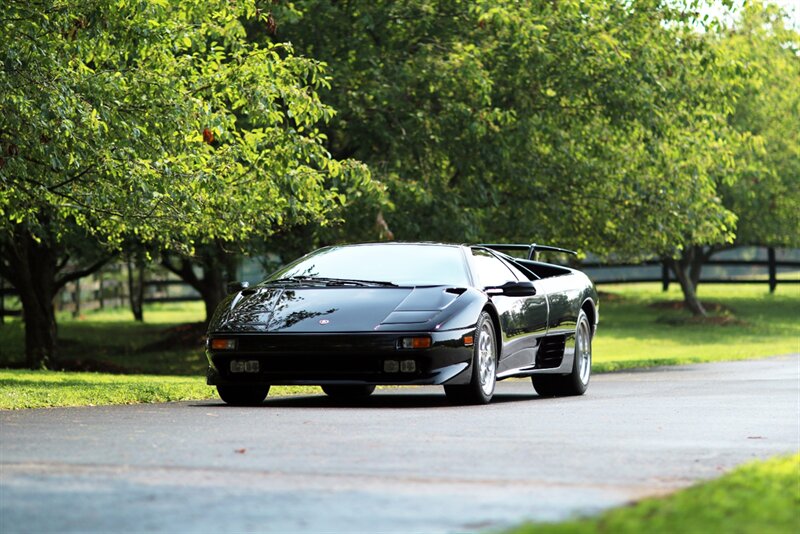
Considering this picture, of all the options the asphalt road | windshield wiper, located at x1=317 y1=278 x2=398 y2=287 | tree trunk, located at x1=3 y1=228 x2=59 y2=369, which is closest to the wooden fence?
tree trunk, located at x1=3 y1=228 x2=59 y2=369

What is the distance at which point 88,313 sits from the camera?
5028cm

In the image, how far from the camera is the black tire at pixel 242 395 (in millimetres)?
12516

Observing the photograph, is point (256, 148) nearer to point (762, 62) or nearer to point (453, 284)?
point (453, 284)

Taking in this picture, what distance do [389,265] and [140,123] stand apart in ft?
12.0

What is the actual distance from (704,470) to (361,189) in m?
14.0

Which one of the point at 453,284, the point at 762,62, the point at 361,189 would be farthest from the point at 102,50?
the point at 762,62

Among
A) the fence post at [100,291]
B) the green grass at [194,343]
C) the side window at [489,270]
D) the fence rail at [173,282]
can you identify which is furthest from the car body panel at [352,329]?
the fence post at [100,291]

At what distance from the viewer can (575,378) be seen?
14492 mm

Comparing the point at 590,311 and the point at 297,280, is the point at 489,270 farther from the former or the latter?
the point at 590,311

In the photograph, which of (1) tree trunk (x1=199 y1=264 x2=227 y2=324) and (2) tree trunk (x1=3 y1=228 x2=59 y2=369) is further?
(1) tree trunk (x1=199 y1=264 x2=227 y2=324)

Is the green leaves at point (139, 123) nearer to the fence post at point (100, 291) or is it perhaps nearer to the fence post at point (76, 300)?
the fence post at point (76, 300)

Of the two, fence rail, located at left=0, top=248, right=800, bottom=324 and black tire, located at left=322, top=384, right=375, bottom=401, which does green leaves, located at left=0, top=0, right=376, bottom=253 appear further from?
fence rail, located at left=0, top=248, right=800, bottom=324

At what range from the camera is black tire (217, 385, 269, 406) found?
12.5m

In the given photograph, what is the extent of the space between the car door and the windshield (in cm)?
25
